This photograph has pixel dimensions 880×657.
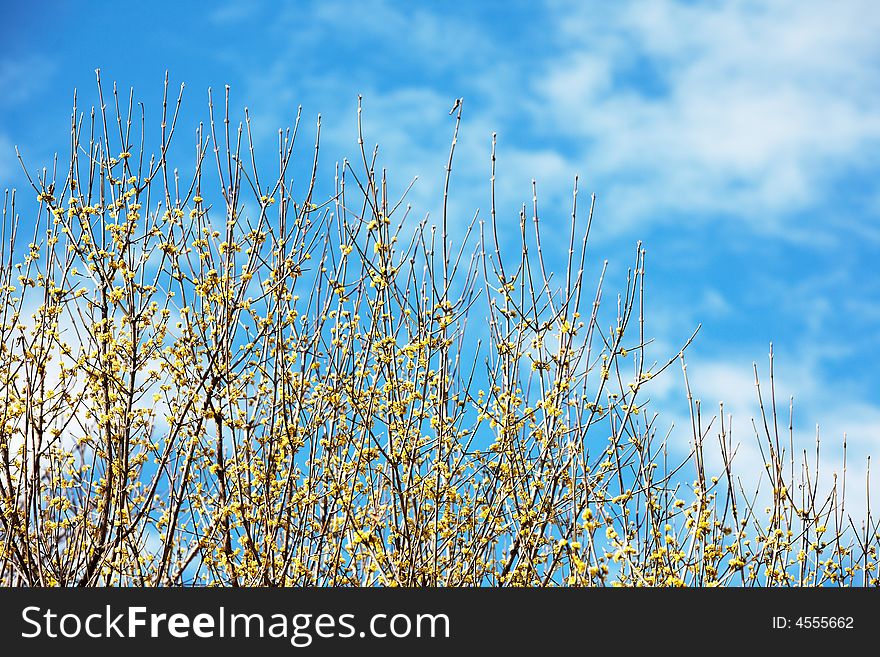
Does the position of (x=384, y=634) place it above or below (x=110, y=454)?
below

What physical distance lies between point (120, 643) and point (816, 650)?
2.71m

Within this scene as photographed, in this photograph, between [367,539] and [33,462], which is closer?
[367,539]

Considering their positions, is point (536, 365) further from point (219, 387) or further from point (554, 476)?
point (219, 387)

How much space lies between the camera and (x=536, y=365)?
4055mm

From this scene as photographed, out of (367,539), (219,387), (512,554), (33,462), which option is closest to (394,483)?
(367,539)

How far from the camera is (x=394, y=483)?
3.84 meters

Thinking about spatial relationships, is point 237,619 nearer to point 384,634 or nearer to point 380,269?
point 384,634

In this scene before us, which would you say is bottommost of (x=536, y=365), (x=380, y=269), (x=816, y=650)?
(x=816, y=650)

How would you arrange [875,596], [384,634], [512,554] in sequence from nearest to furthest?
[384,634], [875,596], [512,554]

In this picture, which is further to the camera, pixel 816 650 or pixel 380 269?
pixel 380 269

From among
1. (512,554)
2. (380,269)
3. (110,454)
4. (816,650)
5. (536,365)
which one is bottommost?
(816,650)

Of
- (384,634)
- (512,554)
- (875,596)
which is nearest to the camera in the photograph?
(384,634)

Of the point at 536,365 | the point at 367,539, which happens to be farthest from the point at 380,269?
the point at 367,539

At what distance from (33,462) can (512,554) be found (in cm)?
216
